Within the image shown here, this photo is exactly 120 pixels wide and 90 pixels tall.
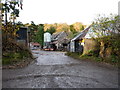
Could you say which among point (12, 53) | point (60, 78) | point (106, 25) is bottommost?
point (60, 78)

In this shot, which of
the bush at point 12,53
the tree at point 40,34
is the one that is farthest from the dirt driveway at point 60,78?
the tree at point 40,34

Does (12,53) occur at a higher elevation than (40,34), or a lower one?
lower

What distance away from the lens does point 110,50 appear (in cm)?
1150

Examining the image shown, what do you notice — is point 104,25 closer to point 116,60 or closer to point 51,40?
point 116,60

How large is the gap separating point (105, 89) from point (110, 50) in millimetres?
8020

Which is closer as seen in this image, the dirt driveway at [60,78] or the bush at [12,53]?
the dirt driveway at [60,78]

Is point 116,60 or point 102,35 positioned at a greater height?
Answer: point 102,35

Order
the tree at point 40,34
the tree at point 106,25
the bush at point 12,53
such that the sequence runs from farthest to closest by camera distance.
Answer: the tree at point 40,34
the tree at point 106,25
the bush at point 12,53

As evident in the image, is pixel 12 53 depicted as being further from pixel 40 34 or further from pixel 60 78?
pixel 40 34

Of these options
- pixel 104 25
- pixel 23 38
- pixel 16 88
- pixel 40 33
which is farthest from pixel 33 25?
pixel 16 88

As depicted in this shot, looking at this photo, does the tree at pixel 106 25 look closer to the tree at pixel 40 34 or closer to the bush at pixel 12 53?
the bush at pixel 12 53

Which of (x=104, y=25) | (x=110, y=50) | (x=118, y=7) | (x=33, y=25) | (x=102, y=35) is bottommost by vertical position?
(x=110, y=50)

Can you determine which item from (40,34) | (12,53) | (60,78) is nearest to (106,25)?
(60,78)

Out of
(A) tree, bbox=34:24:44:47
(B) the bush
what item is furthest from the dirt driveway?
(A) tree, bbox=34:24:44:47
